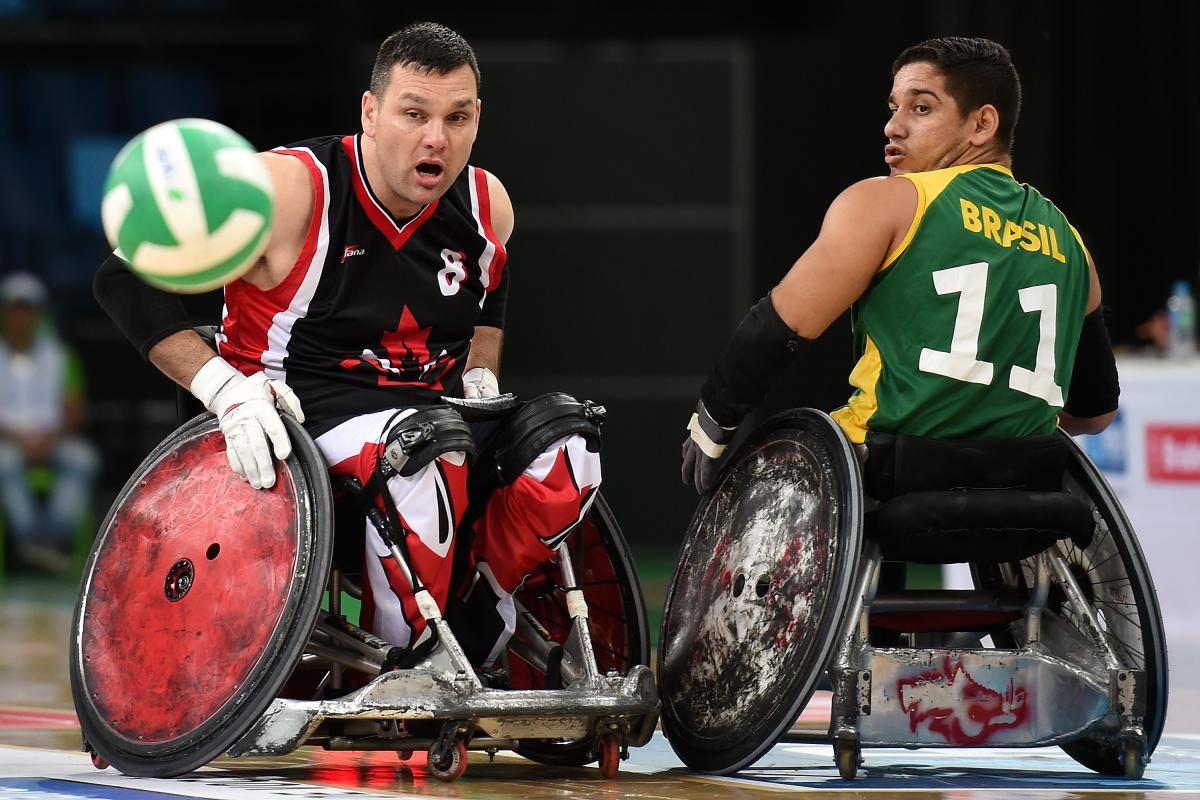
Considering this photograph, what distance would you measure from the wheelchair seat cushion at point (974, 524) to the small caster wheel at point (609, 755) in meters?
0.73

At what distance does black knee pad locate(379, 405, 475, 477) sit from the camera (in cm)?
414

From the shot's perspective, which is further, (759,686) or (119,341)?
(119,341)

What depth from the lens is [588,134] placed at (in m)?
13.4

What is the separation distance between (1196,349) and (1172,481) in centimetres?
135

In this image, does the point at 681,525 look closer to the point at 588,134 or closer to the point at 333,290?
the point at 588,134

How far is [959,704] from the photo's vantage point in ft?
14.0

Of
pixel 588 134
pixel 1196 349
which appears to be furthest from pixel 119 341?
pixel 1196 349

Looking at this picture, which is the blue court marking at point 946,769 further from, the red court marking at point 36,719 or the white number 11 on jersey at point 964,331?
the red court marking at point 36,719

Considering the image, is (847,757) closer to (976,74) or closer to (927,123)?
(927,123)

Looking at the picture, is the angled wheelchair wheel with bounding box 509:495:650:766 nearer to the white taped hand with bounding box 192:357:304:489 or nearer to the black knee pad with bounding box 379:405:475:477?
the black knee pad with bounding box 379:405:475:477

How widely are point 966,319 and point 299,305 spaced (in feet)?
4.88

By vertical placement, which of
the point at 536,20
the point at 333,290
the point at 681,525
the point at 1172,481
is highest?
the point at 536,20

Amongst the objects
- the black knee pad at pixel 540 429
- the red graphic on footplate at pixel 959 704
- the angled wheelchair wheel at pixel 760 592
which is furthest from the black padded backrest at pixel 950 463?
the black knee pad at pixel 540 429

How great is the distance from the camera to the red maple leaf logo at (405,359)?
4469 millimetres
